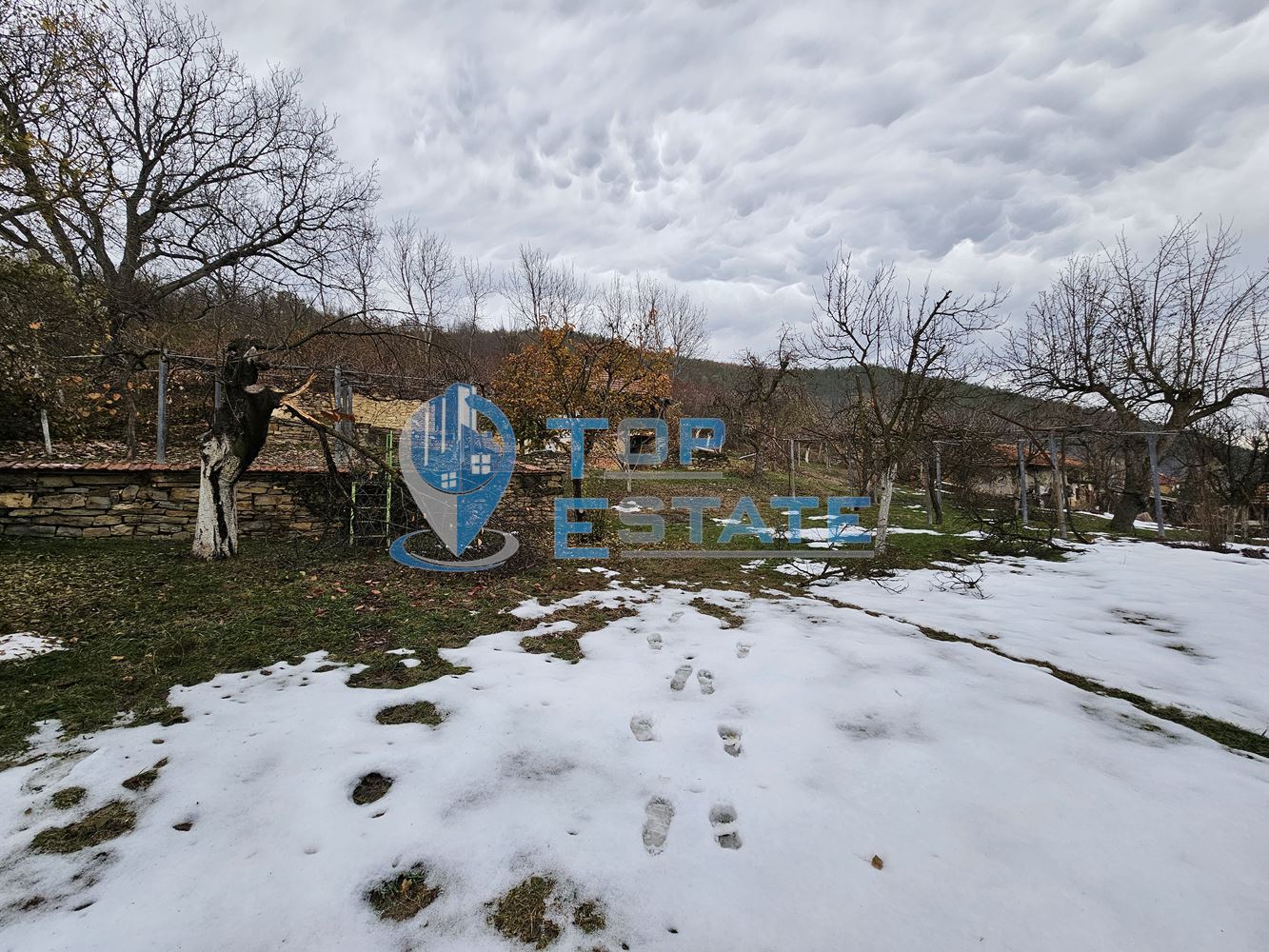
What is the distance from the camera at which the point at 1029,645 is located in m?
3.59

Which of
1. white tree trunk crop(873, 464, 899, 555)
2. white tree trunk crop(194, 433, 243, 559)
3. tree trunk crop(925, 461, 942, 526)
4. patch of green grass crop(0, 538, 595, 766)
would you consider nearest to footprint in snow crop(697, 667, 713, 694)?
patch of green grass crop(0, 538, 595, 766)

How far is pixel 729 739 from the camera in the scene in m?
2.42

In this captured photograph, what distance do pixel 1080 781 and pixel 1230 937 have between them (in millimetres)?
684

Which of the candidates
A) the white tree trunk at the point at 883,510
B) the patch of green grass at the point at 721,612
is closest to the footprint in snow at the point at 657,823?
the patch of green grass at the point at 721,612

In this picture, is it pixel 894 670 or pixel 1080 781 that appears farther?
pixel 894 670

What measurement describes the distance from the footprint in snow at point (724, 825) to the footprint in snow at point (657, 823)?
0.17m

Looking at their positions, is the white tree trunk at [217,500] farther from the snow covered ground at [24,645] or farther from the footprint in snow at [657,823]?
the footprint in snow at [657,823]

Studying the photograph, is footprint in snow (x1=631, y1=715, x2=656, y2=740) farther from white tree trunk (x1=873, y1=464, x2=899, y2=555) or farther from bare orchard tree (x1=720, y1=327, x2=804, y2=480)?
bare orchard tree (x1=720, y1=327, x2=804, y2=480)

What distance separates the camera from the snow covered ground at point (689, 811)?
1392mm

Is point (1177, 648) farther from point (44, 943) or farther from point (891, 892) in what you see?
point (44, 943)

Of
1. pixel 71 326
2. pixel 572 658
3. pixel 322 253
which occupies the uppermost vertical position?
pixel 322 253

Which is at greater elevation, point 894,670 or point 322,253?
point 322,253

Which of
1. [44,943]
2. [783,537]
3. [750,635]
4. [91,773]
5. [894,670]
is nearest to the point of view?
[44,943]

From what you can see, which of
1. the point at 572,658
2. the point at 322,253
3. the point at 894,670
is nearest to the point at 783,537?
the point at 894,670
